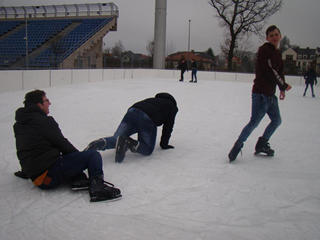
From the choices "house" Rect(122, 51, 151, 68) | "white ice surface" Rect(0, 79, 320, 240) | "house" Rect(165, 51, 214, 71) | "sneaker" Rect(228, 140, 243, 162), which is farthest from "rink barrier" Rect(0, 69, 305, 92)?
"sneaker" Rect(228, 140, 243, 162)

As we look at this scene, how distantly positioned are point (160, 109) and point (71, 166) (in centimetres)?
130

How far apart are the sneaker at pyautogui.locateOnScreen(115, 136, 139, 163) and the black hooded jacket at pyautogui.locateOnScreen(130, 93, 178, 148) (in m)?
0.34

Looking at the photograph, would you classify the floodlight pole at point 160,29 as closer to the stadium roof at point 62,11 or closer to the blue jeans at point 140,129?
the stadium roof at point 62,11

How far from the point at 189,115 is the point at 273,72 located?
347cm

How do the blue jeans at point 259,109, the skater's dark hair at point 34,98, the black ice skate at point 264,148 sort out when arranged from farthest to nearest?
1. the black ice skate at point 264,148
2. the blue jeans at point 259,109
3. the skater's dark hair at point 34,98

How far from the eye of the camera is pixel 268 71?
3426mm

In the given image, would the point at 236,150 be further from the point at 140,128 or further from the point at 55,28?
Result: the point at 55,28

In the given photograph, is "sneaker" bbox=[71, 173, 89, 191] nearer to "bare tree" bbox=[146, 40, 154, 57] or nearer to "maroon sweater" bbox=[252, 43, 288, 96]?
"maroon sweater" bbox=[252, 43, 288, 96]

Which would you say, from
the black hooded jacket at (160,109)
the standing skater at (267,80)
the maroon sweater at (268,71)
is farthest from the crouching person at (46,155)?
the maroon sweater at (268,71)

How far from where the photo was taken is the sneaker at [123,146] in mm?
3251

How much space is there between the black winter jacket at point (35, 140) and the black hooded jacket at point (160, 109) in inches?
45.2

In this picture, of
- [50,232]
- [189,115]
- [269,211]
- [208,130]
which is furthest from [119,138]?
[189,115]

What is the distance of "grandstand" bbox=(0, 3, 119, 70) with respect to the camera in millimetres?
23359

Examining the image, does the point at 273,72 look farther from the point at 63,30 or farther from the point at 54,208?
the point at 63,30
